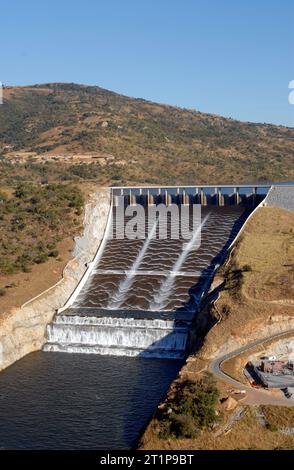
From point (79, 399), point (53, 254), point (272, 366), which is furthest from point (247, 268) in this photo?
point (53, 254)

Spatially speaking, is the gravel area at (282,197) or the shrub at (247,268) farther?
the gravel area at (282,197)

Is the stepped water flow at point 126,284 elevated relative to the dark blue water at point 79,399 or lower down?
elevated

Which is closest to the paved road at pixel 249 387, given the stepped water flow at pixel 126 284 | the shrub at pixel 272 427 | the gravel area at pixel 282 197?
the shrub at pixel 272 427

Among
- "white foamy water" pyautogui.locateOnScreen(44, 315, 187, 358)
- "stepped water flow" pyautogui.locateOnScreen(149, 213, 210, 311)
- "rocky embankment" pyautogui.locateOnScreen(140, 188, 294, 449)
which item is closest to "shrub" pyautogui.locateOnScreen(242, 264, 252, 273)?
"rocky embankment" pyautogui.locateOnScreen(140, 188, 294, 449)

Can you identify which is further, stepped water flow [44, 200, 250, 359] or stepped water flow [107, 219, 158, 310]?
stepped water flow [107, 219, 158, 310]

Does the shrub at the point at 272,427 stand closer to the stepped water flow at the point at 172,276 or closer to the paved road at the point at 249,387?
the paved road at the point at 249,387

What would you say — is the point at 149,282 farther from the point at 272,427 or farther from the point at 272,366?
the point at 272,427

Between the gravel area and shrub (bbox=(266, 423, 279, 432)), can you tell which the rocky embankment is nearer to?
shrub (bbox=(266, 423, 279, 432))
